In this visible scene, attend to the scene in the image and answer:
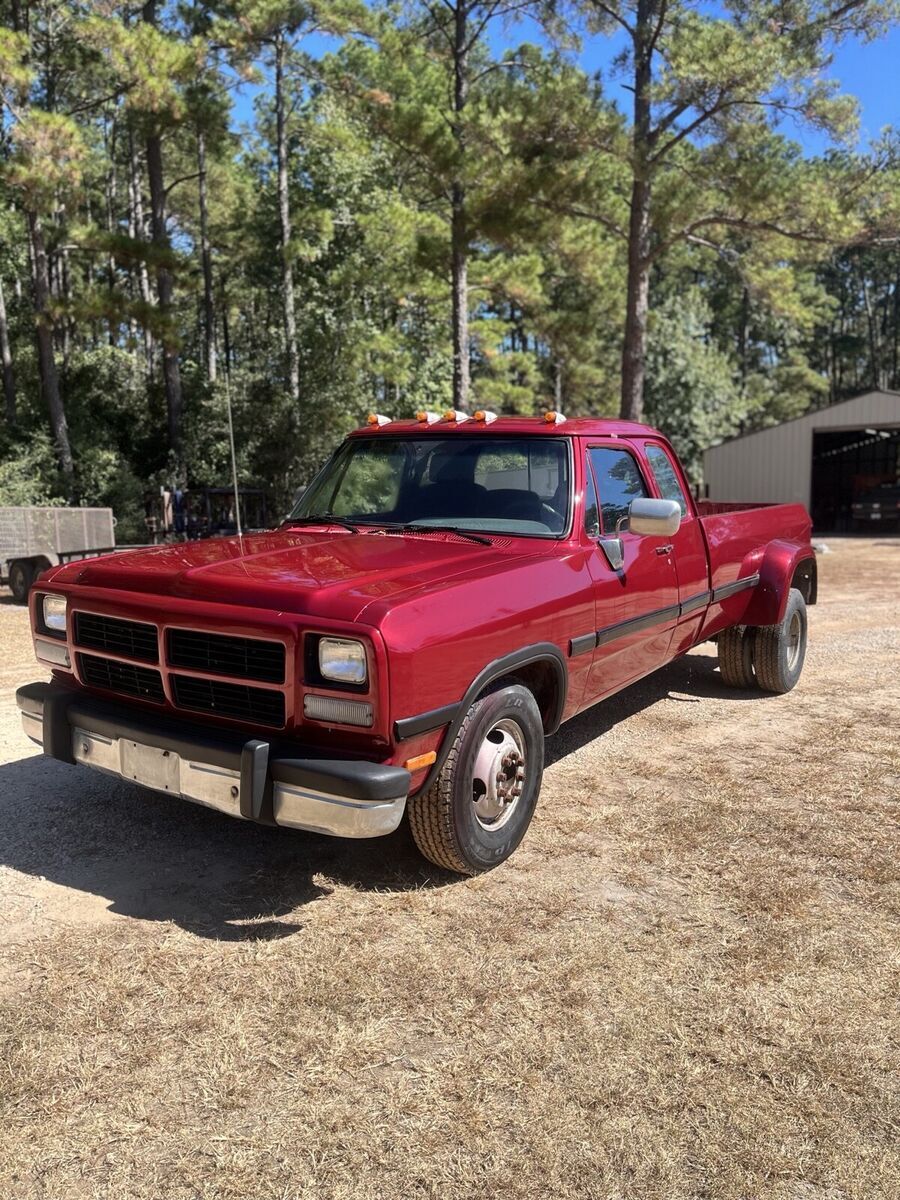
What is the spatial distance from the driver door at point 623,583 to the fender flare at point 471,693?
18.9 inches

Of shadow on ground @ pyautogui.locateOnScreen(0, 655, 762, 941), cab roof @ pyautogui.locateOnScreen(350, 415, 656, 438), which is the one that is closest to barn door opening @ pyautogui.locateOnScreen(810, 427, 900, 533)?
cab roof @ pyautogui.locateOnScreen(350, 415, 656, 438)

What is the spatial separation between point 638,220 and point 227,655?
52.3 feet

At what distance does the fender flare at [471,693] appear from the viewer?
3.14 m

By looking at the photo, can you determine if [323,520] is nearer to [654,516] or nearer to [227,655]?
[227,655]

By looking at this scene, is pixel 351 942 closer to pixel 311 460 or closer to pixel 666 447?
pixel 666 447

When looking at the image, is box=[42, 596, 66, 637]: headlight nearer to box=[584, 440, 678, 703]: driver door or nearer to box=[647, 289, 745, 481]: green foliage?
box=[584, 440, 678, 703]: driver door

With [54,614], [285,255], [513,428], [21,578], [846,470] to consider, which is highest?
[285,255]

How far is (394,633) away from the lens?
3.04m

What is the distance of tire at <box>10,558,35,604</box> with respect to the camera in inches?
468

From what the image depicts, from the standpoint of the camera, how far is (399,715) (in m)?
3.08

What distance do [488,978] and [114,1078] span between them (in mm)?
1148

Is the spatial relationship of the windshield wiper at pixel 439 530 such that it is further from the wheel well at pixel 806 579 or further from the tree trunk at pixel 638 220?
the tree trunk at pixel 638 220

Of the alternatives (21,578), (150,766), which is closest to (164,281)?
(21,578)

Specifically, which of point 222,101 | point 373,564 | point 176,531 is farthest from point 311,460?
point 373,564
